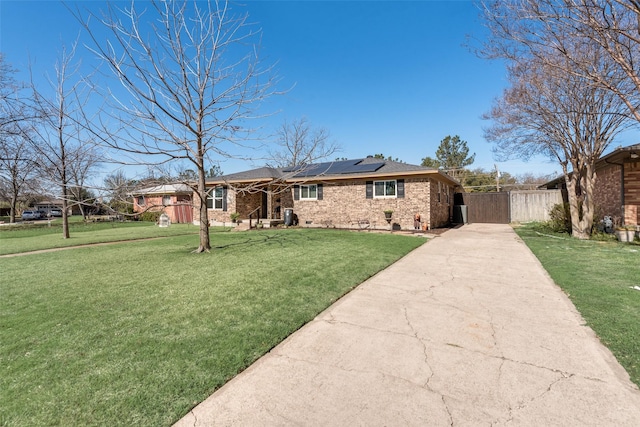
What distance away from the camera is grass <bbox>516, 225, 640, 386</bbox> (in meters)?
2.75

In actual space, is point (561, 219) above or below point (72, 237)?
above

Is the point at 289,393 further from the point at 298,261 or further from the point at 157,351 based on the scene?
the point at 298,261

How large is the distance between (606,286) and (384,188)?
34.0 ft

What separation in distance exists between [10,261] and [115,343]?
753 centimetres

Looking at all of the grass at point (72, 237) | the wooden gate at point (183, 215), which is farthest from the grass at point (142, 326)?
the wooden gate at point (183, 215)

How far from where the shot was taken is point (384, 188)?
14.5 meters

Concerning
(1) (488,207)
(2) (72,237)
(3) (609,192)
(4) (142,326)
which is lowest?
(4) (142,326)

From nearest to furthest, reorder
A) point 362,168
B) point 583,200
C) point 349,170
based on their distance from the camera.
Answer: point 583,200 → point 362,168 → point 349,170

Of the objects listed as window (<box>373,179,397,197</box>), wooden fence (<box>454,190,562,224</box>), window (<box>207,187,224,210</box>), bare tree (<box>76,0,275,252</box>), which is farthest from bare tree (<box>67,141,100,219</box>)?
wooden fence (<box>454,190,562,224</box>)

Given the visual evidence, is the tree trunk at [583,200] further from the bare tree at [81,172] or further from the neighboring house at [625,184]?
the bare tree at [81,172]

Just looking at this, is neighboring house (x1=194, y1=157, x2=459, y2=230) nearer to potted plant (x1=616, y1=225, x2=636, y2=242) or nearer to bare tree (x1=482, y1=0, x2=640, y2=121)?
potted plant (x1=616, y1=225, x2=636, y2=242)

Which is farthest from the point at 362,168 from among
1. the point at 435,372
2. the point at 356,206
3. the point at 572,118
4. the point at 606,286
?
the point at 435,372

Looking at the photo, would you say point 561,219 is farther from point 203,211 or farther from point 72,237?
point 72,237

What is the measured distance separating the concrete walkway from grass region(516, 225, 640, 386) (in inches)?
5.6
